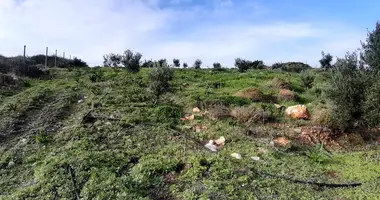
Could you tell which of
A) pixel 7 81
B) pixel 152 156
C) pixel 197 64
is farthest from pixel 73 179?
pixel 197 64

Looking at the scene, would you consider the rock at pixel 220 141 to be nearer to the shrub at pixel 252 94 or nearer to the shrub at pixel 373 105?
the shrub at pixel 373 105

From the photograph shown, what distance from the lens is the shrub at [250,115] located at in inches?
614

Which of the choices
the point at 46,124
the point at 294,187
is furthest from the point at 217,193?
the point at 46,124

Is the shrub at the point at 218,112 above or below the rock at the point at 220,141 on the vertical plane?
above

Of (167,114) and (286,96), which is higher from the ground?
(286,96)

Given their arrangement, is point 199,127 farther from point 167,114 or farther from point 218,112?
point 167,114

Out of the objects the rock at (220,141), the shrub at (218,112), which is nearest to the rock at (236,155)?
the rock at (220,141)

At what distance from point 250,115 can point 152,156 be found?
18.6 feet

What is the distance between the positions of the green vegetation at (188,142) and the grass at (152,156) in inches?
1.3

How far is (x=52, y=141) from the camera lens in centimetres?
1352

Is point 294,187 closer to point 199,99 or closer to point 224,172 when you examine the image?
point 224,172

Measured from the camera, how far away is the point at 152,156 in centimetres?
1142

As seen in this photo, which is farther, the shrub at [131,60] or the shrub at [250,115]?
the shrub at [131,60]

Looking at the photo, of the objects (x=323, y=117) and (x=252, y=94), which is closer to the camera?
(x=323, y=117)
